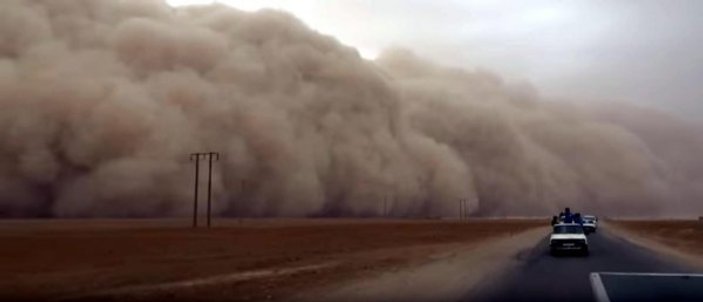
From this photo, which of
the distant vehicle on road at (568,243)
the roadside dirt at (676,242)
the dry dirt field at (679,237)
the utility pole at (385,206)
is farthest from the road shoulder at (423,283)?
the utility pole at (385,206)

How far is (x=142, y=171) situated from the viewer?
7262cm

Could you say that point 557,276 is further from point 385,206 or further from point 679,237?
point 385,206

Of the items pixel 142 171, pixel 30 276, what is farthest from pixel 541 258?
pixel 142 171

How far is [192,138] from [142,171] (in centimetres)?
760

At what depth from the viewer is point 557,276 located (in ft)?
50.8

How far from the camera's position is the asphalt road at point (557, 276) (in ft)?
38.2

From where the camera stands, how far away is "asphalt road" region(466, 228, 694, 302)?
11648 millimetres

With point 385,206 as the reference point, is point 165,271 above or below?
below

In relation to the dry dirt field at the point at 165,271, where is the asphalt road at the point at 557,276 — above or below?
above

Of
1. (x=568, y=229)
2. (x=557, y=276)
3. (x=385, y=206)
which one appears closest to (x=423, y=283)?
(x=557, y=276)

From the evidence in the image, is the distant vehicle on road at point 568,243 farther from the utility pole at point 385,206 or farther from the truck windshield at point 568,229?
the utility pole at point 385,206

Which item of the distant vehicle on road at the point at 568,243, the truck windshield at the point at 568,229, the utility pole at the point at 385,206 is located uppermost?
the utility pole at the point at 385,206

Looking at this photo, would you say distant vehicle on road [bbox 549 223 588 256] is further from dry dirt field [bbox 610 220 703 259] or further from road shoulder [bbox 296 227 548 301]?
road shoulder [bbox 296 227 548 301]

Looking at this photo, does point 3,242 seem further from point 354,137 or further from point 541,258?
point 354,137
